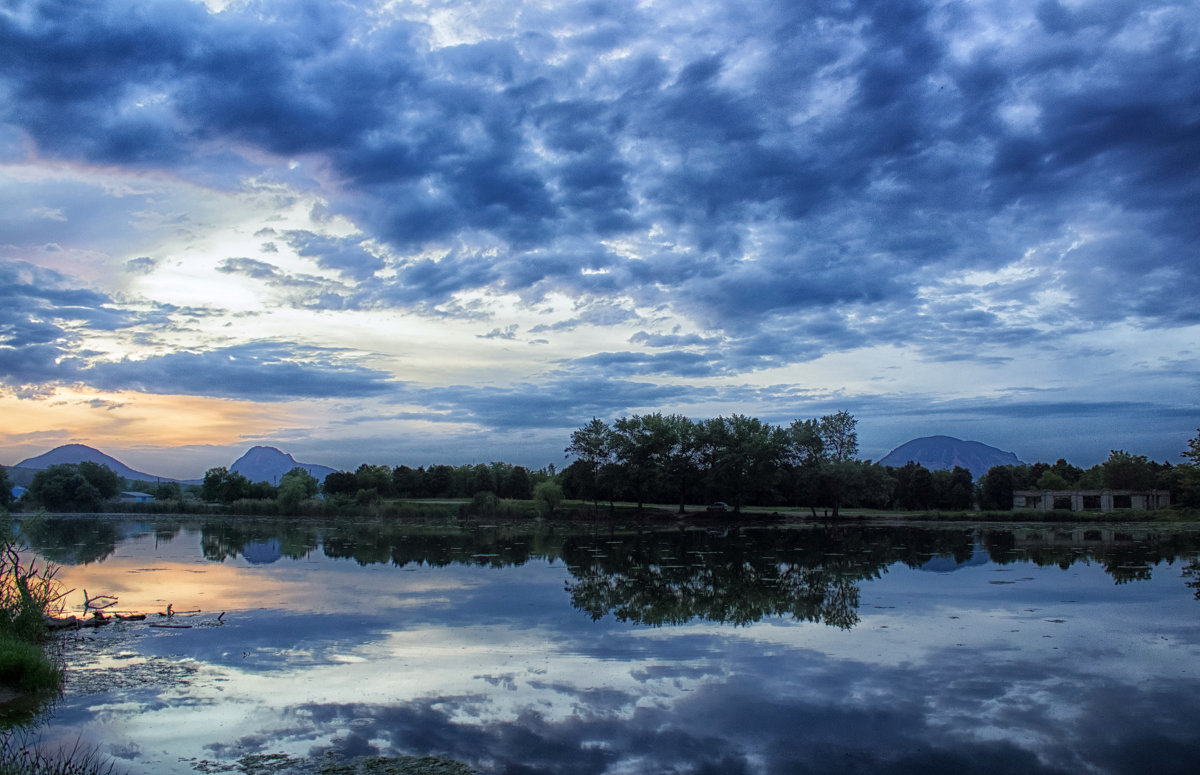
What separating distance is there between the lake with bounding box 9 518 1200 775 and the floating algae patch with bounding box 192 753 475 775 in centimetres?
5

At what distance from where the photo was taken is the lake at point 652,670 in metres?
8.17

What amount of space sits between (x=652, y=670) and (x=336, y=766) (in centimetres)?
525

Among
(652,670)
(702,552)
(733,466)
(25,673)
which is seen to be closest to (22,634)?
(25,673)

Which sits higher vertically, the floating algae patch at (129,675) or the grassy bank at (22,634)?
the grassy bank at (22,634)

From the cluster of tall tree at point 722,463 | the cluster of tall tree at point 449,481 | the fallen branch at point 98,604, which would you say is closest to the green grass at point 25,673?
the fallen branch at point 98,604

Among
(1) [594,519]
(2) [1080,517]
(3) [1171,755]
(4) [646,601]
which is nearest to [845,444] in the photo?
(2) [1080,517]

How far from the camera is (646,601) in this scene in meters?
18.6

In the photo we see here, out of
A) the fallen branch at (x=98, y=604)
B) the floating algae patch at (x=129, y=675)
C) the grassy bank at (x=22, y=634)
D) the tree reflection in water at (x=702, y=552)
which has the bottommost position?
the tree reflection in water at (x=702, y=552)

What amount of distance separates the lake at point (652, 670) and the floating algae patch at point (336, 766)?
1.9 inches

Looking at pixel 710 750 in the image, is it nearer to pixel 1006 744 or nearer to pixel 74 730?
pixel 1006 744

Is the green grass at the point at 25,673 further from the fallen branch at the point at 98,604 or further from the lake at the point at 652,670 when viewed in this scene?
the fallen branch at the point at 98,604

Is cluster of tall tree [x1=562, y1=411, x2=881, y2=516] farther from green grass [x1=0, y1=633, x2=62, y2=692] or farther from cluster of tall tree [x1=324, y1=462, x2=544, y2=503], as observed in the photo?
green grass [x1=0, y1=633, x2=62, y2=692]

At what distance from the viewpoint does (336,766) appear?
765 cm

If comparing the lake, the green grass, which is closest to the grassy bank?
the green grass
